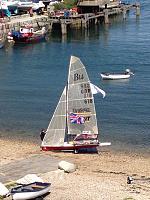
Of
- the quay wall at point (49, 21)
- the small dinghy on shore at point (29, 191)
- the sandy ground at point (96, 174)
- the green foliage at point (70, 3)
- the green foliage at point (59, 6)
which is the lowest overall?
the sandy ground at point (96, 174)

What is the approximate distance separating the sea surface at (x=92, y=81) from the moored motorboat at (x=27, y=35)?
1.59 meters

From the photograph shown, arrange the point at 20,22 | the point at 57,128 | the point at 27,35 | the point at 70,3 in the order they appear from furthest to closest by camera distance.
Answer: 1. the point at 70,3
2. the point at 20,22
3. the point at 27,35
4. the point at 57,128

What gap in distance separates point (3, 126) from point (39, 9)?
6519cm

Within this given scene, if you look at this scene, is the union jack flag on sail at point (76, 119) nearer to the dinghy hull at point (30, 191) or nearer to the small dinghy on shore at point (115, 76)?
the dinghy hull at point (30, 191)

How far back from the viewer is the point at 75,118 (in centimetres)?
3866

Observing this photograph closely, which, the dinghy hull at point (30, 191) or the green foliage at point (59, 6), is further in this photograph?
the green foliage at point (59, 6)

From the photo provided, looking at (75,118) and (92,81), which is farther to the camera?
(92,81)

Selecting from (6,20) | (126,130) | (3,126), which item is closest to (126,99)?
(126,130)

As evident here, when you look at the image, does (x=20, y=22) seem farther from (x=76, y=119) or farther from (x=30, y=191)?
(x=30, y=191)

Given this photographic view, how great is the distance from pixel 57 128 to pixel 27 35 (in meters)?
53.3

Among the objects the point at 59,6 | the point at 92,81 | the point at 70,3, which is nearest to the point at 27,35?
the point at 59,6

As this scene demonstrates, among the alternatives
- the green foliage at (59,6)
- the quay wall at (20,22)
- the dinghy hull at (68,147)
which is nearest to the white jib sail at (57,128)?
the dinghy hull at (68,147)

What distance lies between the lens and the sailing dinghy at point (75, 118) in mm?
38250

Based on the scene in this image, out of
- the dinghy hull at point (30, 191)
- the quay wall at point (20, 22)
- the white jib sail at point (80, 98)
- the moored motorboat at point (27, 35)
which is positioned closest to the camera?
the dinghy hull at point (30, 191)
